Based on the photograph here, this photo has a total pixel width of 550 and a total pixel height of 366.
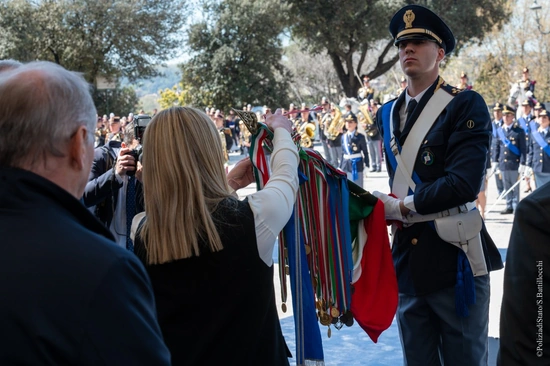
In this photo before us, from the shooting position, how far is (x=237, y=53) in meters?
40.7

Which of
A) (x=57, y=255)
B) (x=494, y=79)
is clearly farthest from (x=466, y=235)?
(x=494, y=79)

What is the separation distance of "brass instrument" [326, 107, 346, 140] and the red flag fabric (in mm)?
17630

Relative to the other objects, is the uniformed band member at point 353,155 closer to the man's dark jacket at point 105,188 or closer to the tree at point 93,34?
the man's dark jacket at point 105,188

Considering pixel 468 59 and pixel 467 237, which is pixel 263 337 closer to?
pixel 467 237

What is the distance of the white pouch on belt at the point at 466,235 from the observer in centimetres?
321

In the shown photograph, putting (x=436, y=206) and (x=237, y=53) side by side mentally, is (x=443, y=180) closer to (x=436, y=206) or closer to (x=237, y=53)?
(x=436, y=206)

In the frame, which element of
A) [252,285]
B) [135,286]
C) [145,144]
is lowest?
[252,285]

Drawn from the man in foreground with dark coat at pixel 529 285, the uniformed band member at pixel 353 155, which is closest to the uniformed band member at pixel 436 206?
the man in foreground with dark coat at pixel 529 285

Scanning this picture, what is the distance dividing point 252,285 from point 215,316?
6.0 inches

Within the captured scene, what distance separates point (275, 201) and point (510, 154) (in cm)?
1134

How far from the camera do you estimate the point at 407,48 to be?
11.1 feet

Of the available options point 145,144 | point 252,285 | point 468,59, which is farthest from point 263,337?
point 468,59

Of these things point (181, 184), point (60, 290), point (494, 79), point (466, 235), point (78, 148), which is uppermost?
point (494, 79)

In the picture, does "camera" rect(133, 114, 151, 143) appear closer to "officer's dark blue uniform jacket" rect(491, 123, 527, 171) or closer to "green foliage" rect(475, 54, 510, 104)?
"officer's dark blue uniform jacket" rect(491, 123, 527, 171)
